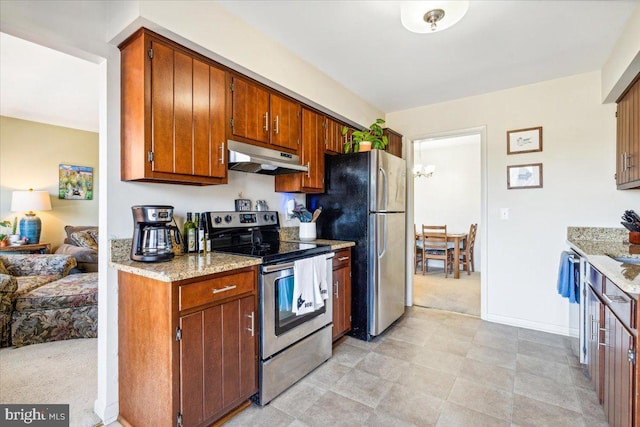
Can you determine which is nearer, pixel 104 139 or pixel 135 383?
pixel 135 383

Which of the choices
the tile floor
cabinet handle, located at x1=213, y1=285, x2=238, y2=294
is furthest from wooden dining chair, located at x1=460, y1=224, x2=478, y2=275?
cabinet handle, located at x1=213, y1=285, x2=238, y2=294

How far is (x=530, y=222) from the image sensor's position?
10.0 feet

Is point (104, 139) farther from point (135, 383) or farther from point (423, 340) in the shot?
point (423, 340)

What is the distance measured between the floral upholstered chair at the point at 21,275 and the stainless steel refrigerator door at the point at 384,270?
10.3 feet

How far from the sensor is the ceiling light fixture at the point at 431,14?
1.58 metres

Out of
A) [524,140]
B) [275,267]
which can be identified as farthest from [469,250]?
[275,267]

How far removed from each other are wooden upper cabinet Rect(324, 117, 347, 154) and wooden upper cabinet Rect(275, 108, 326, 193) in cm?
9

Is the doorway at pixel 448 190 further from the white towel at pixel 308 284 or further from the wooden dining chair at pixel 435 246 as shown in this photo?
the white towel at pixel 308 284

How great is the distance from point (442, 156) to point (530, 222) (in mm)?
3565

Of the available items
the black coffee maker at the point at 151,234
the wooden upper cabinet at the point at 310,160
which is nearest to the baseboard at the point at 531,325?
the wooden upper cabinet at the point at 310,160

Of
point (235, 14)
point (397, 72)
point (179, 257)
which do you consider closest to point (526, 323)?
point (397, 72)

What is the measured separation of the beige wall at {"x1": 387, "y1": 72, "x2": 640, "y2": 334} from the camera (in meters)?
2.75

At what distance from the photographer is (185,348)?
1440 millimetres

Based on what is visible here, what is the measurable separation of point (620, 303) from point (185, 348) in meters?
2.02
